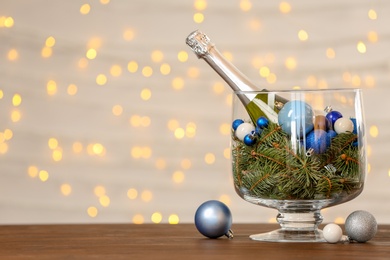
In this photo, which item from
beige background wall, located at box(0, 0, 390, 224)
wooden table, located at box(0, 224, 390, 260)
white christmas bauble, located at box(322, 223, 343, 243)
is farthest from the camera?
beige background wall, located at box(0, 0, 390, 224)

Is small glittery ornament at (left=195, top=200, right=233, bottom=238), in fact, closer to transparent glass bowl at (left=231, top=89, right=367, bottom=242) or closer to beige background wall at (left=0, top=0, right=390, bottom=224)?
transparent glass bowl at (left=231, top=89, right=367, bottom=242)

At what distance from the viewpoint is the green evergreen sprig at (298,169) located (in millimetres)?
866

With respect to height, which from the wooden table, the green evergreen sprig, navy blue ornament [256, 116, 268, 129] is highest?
navy blue ornament [256, 116, 268, 129]

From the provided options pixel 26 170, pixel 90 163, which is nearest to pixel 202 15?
pixel 90 163

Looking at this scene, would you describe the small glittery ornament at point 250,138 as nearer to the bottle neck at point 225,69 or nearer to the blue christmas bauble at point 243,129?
→ the blue christmas bauble at point 243,129

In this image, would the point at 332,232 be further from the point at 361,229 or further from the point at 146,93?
the point at 146,93

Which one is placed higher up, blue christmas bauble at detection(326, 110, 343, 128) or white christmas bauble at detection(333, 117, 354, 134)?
blue christmas bauble at detection(326, 110, 343, 128)

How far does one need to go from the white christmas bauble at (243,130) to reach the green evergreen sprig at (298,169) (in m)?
0.02

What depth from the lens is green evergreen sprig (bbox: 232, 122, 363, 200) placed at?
87 cm

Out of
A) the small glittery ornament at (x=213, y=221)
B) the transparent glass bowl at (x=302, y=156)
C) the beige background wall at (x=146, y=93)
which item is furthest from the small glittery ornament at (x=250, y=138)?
the beige background wall at (x=146, y=93)

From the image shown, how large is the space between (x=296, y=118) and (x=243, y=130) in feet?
0.22

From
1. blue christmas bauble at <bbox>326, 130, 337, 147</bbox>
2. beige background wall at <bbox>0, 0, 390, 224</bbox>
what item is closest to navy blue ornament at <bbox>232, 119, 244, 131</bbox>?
blue christmas bauble at <bbox>326, 130, 337, 147</bbox>

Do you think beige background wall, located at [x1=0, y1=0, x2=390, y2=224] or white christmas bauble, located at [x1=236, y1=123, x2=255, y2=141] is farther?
beige background wall, located at [x1=0, y1=0, x2=390, y2=224]

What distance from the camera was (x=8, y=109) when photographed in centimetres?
228
